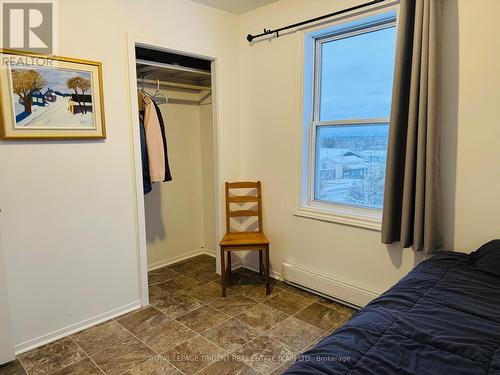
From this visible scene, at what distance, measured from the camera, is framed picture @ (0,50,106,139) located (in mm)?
1946

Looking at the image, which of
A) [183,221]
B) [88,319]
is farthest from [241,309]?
[183,221]

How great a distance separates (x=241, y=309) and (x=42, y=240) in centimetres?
150

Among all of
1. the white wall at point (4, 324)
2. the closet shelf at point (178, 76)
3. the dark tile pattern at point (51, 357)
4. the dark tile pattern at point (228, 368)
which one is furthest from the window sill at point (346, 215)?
the white wall at point (4, 324)

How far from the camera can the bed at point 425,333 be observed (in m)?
1.03

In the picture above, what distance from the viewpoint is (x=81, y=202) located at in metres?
2.30

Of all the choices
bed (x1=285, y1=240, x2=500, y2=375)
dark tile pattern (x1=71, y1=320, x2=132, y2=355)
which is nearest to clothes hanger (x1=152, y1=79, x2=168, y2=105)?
dark tile pattern (x1=71, y1=320, x2=132, y2=355)

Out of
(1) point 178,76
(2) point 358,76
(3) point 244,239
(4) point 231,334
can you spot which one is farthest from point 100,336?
(2) point 358,76

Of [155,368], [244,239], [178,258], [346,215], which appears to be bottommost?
[155,368]

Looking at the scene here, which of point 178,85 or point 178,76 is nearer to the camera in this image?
point 178,85

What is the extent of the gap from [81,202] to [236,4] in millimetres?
2083

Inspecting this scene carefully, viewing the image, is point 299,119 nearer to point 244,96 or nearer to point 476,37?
point 244,96

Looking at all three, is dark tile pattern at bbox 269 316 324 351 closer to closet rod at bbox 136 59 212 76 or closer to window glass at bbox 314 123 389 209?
window glass at bbox 314 123 389 209

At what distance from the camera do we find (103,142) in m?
2.37

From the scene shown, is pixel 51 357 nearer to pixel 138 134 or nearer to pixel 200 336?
pixel 200 336
